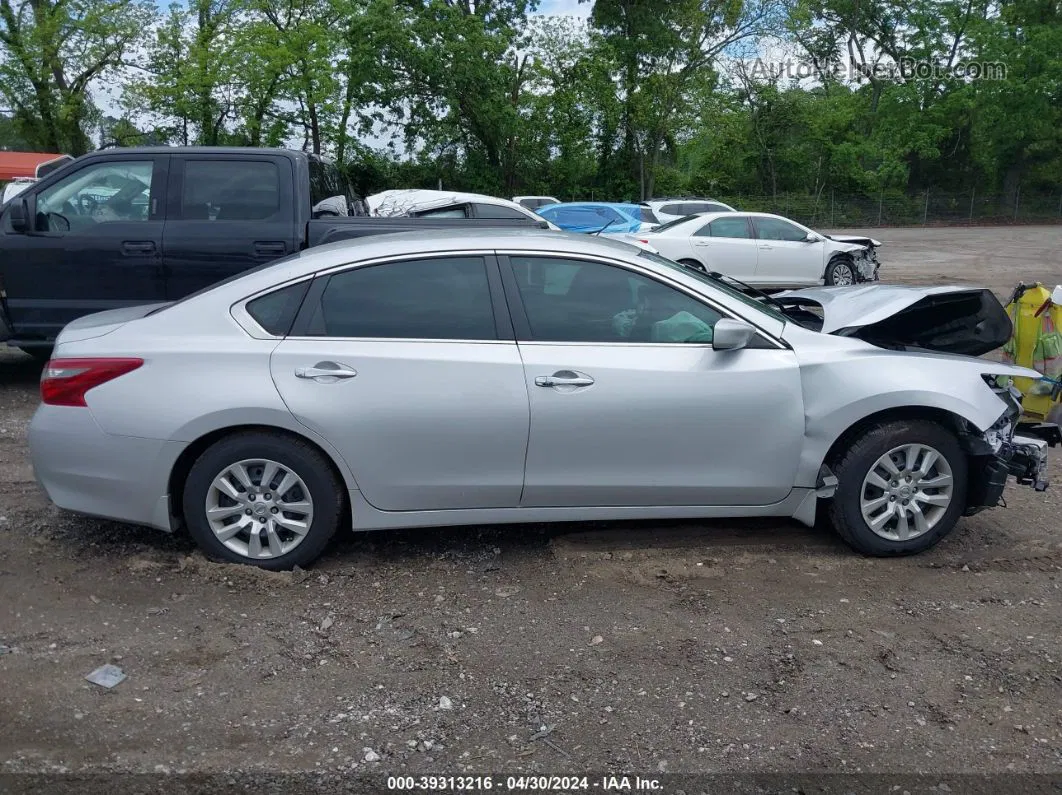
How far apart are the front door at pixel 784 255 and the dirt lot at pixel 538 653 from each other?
41.8 feet

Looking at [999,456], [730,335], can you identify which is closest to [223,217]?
[730,335]

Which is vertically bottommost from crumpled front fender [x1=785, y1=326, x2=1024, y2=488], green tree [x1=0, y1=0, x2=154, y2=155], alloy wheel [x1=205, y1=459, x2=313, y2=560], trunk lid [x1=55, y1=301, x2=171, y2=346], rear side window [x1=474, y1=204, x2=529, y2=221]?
alloy wheel [x1=205, y1=459, x2=313, y2=560]

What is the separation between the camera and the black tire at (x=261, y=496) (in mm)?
4457

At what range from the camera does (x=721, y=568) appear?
4738 millimetres

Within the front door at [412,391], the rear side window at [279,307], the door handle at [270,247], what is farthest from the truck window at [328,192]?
the front door at [412,391]

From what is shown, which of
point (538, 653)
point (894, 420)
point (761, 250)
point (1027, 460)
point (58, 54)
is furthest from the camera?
point (58, 54)

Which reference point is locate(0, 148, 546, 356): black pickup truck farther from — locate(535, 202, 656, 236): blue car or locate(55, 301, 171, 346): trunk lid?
locate(535, 202, 656, 236): blue car

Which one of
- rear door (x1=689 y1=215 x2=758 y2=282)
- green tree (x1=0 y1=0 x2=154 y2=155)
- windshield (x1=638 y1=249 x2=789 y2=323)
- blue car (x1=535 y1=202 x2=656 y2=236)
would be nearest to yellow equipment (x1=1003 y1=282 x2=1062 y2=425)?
windshield (x1=638 y1=249 x2=789 y2=323)

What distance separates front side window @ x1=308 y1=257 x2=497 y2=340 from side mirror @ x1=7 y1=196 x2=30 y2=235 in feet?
14.9

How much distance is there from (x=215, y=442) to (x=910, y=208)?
49.3 m

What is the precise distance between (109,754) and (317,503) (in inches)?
60.4

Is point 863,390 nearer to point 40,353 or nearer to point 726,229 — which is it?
point 40,353

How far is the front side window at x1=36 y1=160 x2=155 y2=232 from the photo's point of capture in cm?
812

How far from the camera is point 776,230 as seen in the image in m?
17.9
